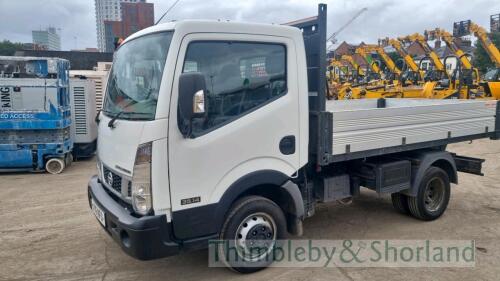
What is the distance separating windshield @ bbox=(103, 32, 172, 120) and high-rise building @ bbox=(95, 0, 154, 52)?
38cm

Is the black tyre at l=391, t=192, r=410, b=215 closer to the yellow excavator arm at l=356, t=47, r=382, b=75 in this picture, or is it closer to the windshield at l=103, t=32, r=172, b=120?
the windshield at l=103, t=32, r=172, b=120

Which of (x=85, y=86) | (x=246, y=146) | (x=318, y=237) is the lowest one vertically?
(x=318, y=237)

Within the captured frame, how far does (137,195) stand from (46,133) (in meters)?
6.35

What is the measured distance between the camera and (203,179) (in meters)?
3.29

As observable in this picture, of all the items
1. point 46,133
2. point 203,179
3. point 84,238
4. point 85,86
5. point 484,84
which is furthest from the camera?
point 484,84

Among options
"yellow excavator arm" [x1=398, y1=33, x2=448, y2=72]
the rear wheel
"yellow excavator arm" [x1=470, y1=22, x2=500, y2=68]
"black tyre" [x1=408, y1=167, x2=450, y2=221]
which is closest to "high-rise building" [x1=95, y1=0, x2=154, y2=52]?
"black tyre" [x1=408, y1=167, x2=450, y2=221]

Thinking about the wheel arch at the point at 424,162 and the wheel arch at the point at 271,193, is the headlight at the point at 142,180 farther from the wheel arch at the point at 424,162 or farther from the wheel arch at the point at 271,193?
the wheel arch at the point at 424,162

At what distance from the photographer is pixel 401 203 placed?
536 cm

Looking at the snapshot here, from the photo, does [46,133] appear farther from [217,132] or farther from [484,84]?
[484,84]

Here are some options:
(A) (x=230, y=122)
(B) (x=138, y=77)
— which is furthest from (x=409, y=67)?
(B) (x=138, y=77)

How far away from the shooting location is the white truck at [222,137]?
3.10 meters

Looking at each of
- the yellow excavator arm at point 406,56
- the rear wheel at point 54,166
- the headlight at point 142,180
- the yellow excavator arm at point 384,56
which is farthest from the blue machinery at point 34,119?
the yellow excavator arm at point 384,56

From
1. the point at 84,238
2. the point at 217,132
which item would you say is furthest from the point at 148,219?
the point at 84,238

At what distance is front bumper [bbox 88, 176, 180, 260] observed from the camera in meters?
3.03
